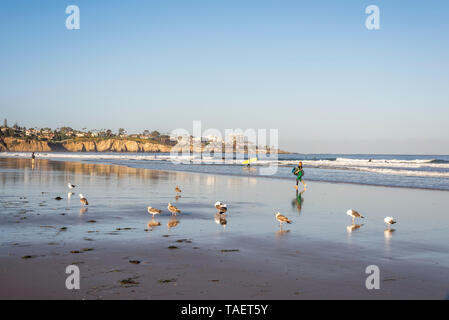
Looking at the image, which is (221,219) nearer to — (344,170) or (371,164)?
(344,170)

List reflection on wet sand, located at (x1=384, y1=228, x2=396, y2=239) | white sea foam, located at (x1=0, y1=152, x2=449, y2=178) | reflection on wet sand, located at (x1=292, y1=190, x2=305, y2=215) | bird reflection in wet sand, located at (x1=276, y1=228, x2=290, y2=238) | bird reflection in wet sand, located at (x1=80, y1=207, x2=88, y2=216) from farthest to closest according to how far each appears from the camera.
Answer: white sea foam, located at (x1=0, y1=152, x2=449, y2=178) → reflection on wet sand, located at (x1=292, y1=190, x2=305, y2=215) → bird reflection in wet sand, located at (x1=80, y1=207, x2=88, y2=216) → reflection on wet sand, located at (x1=384, y1=228, x2=396, y2=239) → bird reflection in wet sand, located at (x1=276, y1=228, x2=290, y2=238)

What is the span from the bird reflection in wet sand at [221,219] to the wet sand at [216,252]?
0.73 ft

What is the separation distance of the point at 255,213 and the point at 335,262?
23.9 ft

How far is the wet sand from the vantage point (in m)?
6.97

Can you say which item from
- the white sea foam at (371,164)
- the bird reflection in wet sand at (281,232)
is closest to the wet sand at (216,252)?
the bird reflection in wet sand at (281,232)

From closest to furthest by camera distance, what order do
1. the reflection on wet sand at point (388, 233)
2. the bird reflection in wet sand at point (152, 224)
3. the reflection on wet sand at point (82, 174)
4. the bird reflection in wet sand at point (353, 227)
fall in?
the reflection on wet sand at point (388, 233), the bird reflection in wet sand at point (152, 224), the bird reflection in wet sand at point (353, 227), the reflection on wet sand at point (82, 174)

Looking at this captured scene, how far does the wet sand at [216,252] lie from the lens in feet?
22.9

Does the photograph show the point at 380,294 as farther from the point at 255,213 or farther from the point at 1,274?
the point at 255,213

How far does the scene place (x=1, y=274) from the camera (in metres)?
7.38

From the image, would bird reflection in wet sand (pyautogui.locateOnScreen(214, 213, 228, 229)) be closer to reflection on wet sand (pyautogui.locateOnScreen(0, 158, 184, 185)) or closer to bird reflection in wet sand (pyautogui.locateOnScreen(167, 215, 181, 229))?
bird reflection in wet sand (pyautogui.locateOnScreen(167, 215, 181, 229))

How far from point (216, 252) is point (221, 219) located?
4892 mm

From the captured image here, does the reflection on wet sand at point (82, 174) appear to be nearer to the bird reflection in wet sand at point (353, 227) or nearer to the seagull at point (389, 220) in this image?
the bird reflection in wet sand at point (353, 227)

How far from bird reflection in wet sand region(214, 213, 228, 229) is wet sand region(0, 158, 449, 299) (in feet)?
0.73

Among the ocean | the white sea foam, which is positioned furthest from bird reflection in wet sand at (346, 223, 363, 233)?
the white sea foam
